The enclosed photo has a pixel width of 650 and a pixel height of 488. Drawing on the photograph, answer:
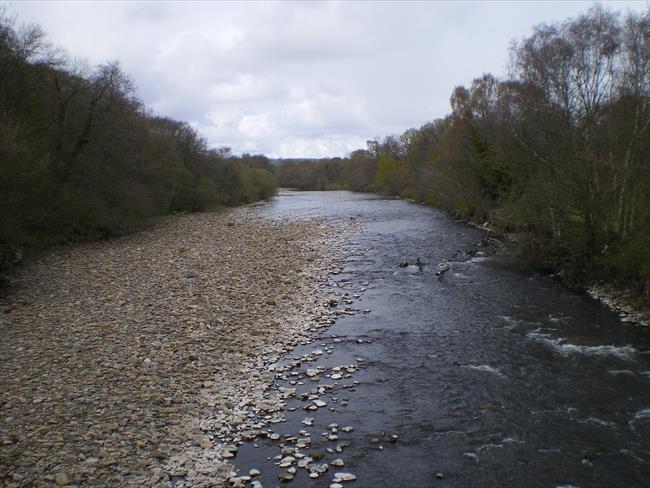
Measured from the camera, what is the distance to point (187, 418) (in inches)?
358

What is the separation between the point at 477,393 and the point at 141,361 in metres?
7.80

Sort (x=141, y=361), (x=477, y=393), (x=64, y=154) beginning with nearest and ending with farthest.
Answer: (x=477, y=393) < (x=141, y=361) < (x=64, y=154)

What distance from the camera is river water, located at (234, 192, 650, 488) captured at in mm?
7785

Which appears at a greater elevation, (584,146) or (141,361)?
(584,146)

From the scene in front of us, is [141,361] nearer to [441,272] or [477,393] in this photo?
[477,393]

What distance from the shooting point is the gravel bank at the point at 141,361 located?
25.3 feet

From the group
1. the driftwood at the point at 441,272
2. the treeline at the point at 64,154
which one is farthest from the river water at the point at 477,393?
the treeline at the point at 64,154

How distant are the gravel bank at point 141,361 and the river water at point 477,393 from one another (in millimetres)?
1019

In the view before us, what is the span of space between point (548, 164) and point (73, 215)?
26.0 metres

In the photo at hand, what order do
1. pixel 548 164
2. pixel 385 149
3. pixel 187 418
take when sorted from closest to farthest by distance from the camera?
pixel 187 418 → pixel 548 164 → pixel 385 149

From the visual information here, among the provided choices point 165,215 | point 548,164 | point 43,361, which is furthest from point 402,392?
point 165,215

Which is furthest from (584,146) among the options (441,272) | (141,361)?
(141,361)

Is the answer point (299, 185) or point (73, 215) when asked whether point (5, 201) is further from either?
point (299, 185)

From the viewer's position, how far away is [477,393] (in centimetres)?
1034
